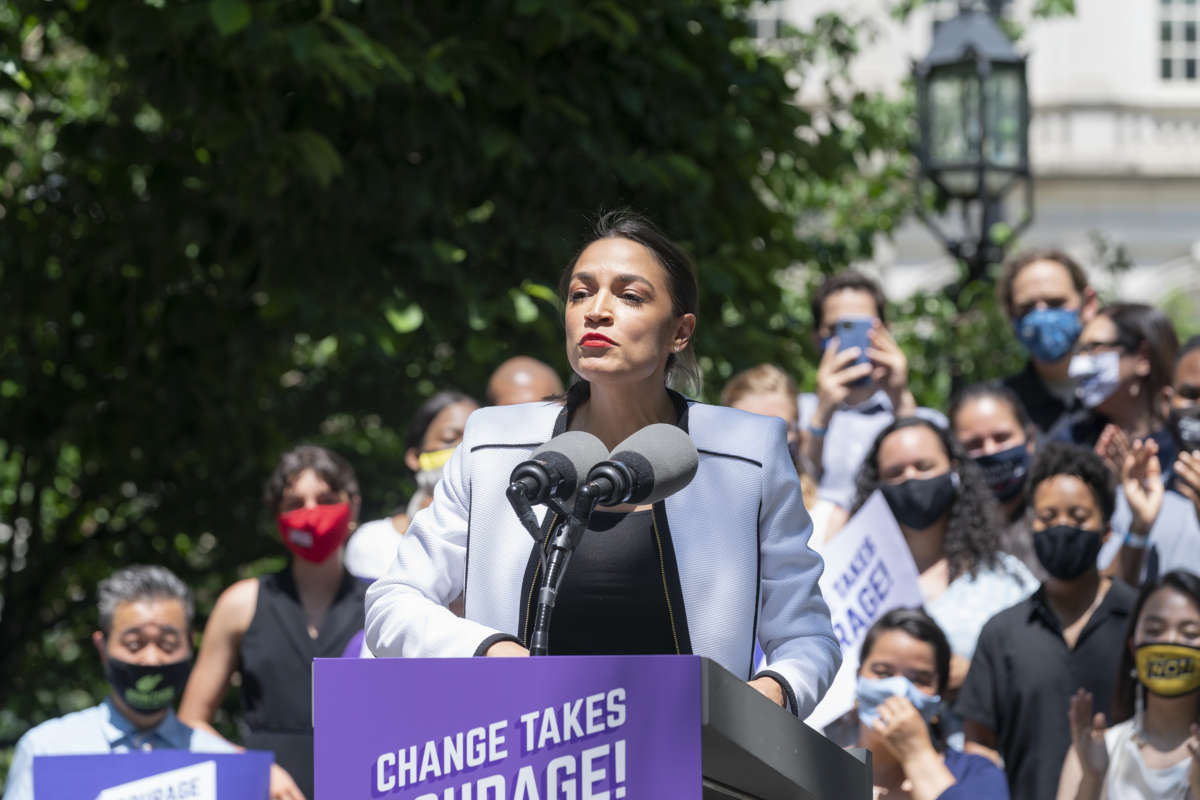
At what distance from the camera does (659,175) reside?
293 inches

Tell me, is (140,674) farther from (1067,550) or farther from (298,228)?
(1067,550)

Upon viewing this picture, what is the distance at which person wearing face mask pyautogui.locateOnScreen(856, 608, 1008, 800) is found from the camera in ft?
16.5

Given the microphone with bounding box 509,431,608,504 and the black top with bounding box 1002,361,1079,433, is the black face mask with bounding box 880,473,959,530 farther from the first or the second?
the microphone with bounding box 509,431,608,504

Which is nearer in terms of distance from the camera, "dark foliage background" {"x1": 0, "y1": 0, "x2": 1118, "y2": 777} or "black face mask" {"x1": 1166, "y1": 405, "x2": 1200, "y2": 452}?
"black face mask" {"x1": 1166, "y1": 405, "x2": 1200, "y2": 452}

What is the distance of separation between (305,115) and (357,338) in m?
1.06

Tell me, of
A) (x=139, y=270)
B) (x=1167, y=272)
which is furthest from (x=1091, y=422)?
(x=1167, y=272)

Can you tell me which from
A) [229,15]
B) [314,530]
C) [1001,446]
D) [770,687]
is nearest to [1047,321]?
[1001,446]

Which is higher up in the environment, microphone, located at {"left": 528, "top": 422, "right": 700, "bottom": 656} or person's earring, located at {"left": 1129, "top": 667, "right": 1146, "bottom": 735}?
person's earring, located at {"left": 1129, "top": 667, "right": 1146, "bottom": 735}

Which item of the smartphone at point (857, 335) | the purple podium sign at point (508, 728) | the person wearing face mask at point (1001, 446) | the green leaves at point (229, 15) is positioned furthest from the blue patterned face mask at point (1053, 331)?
the purple podium sign at point (508, 728)

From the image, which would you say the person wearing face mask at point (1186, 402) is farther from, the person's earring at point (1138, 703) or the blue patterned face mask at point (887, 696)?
the blue patterned face mask at point (887, 696)

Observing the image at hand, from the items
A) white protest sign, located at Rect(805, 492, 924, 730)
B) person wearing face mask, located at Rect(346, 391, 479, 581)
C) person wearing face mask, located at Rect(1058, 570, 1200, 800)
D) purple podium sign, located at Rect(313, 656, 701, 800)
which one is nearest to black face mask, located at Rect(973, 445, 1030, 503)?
white protest sign, located at Rect(805, 492, 924, 730)

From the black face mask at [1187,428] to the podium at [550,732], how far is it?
12.5 feet

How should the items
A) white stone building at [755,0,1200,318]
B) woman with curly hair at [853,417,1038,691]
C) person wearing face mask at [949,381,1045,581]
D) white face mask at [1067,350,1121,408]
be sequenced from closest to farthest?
woman with curly hair at [853,417,1038,691], person wearing face mask at [949,381,1045,581], white face mask at [1067,350,1121,408], white stone building at [755,0,1200,318]

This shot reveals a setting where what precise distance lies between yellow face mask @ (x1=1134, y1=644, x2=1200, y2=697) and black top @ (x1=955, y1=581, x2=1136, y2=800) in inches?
11.9
